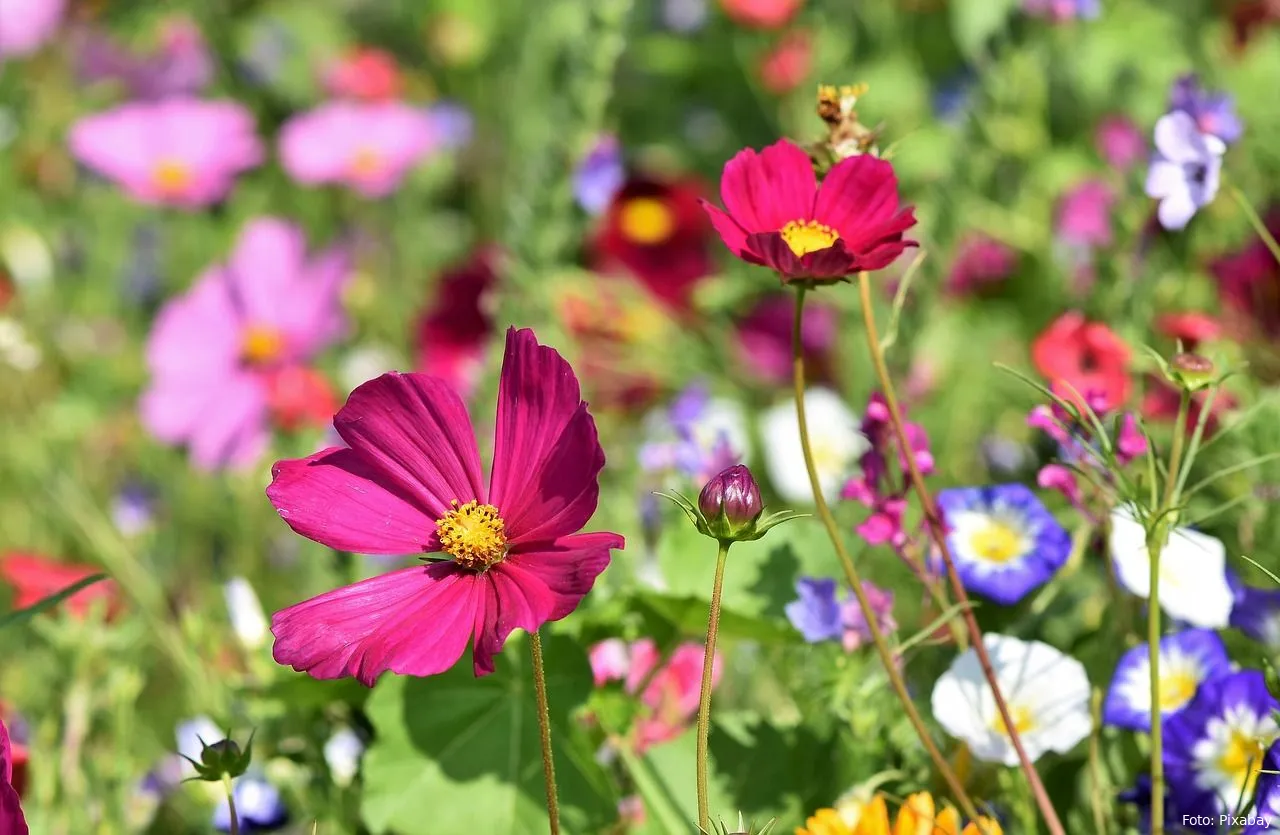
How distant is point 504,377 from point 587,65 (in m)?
0.65

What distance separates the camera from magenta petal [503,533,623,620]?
595 mm

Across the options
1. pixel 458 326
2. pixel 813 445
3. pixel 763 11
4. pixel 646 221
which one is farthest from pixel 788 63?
pixel 813 445

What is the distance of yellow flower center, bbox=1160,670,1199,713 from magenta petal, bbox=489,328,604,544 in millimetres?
381

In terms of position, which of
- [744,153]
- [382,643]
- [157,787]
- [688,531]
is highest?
[744,153]

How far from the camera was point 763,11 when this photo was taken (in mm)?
1904

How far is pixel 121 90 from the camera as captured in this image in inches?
93.5

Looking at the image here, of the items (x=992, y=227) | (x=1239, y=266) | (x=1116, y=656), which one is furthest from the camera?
(x=992, y=227)

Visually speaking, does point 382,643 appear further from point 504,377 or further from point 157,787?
point 157,787

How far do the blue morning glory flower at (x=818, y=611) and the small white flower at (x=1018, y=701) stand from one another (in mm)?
68

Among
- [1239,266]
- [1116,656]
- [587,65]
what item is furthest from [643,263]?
[1116,656]

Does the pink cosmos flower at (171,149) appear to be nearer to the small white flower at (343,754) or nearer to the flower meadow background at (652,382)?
the flower meadow background at (652,382)

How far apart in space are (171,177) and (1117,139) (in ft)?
3.94

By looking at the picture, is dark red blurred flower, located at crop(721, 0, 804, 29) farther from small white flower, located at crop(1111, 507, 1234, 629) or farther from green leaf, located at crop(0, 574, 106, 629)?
green leaf, located at crop(0, 574, 106, 629)

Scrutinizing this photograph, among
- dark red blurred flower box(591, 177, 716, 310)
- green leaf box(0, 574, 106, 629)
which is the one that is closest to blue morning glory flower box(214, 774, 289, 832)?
green leaf box(0, 574, 106, 629)
